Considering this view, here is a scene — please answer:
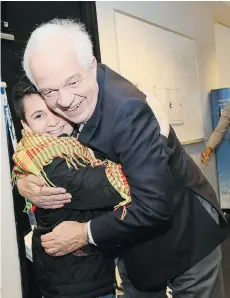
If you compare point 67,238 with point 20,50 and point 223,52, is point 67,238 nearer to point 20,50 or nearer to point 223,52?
point 20,50

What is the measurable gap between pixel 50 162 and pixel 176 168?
41 centimetres

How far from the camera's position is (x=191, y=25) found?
425 cm

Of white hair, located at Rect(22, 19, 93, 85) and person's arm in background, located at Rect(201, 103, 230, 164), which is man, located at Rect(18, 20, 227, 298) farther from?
person's arm in background, located at Rect(201, 103, 230, 164)

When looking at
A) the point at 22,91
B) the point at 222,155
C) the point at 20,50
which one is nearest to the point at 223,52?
the point at 222,155

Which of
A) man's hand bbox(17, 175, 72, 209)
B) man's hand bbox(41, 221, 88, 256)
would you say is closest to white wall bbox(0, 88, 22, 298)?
man's hand bbox(17, 175, 72, 209)

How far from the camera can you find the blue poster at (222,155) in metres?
4.29

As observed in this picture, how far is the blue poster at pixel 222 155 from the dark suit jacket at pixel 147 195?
324cm

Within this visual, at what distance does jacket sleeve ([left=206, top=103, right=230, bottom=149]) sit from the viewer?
3.83 metres

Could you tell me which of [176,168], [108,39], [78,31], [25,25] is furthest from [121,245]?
[108,39]

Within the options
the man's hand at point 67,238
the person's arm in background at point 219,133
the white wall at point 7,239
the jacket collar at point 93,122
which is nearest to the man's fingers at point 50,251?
the man's hand at point 67,238

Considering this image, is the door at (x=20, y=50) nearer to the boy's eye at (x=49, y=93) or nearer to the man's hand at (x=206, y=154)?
the boy's eye at (x=49, y=93)

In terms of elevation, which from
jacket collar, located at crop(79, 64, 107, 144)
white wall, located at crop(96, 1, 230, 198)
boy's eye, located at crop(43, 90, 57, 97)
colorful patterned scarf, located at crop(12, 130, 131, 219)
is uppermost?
white wall, located at crop(96, 1, 230, 198)

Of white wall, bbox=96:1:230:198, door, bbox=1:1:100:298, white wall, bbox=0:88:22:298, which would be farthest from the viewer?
white wall, bbox=96:1:230:198

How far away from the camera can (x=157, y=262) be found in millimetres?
1095
